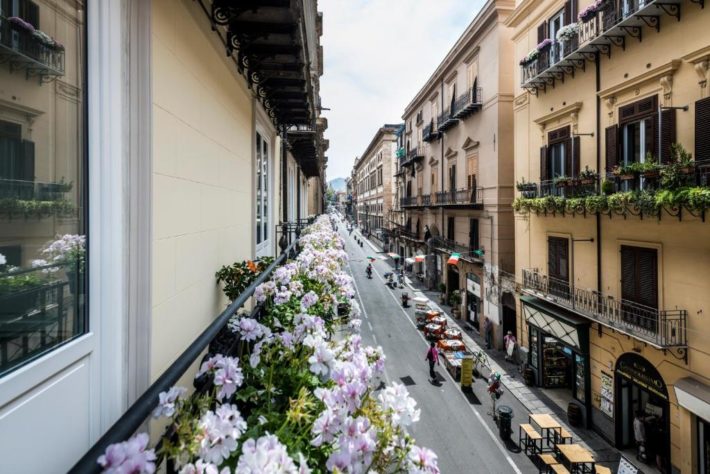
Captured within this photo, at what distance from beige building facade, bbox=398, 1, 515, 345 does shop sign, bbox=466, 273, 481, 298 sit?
6 centimetres

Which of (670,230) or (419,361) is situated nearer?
(670,230)

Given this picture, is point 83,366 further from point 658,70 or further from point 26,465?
point 658,70

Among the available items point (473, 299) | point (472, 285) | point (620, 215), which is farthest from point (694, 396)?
point (473, 299)

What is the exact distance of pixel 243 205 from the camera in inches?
213

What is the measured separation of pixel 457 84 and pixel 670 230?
17.5 meters

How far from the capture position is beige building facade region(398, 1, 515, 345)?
1867 centimetres

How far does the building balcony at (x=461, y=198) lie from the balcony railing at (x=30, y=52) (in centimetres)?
1996

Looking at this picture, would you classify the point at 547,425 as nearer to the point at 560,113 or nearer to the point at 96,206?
the point at 560,113

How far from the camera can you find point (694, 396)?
8.52m

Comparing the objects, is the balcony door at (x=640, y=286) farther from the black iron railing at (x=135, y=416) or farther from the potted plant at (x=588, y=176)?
the black iron railing at (x=135, y=416)

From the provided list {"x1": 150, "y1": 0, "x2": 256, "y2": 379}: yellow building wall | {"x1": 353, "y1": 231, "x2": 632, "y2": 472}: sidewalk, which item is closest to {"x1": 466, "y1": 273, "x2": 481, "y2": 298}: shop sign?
{"x1": 353, "y1": 231, "x2": 632, "y2": 472}: sidewalk

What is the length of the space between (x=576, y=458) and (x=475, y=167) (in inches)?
602

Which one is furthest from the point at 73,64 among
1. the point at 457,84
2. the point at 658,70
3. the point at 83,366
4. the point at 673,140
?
the point at 457,84

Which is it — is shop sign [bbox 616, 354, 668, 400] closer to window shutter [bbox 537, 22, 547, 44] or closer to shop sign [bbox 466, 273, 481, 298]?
shop sign [bbox 466, 273, 481, 298]
